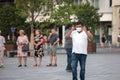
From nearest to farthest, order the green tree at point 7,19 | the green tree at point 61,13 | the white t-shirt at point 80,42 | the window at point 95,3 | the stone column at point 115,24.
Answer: the white t-shirt at point 80,42, the green tree at point 61,13, the green tree at point 7,19, the stone column at point 115,24, the window at point 95,3

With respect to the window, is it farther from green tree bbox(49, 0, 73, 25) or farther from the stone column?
green tree bbox(49, 0, 73, 25)

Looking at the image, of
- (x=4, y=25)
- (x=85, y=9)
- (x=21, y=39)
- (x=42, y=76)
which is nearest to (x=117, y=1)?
(x=85, y=9)

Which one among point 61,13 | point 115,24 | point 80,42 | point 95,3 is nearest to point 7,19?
point 61,13

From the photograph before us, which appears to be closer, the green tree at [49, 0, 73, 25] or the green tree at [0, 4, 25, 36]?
the green tree at [49, 0, 73, 25]

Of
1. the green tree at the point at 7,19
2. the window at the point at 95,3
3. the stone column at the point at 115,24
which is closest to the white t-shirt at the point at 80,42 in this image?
the green tree at the point at 7,19

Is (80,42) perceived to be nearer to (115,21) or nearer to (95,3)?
(115,21)

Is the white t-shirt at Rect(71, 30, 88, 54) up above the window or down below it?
above

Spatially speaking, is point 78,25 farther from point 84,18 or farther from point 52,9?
point 84,18

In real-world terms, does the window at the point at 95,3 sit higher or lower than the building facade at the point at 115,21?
higher

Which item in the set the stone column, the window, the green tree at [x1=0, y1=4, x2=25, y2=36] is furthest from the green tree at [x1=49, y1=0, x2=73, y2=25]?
the window

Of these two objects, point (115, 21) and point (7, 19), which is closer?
point (7, 19)

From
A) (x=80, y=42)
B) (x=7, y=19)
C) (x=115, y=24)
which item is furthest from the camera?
(x=115, y=24)

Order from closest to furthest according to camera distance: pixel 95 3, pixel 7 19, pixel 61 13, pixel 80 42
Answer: pixel 80 42, pixel 61 13, pixel 7 19, pixel 95 3

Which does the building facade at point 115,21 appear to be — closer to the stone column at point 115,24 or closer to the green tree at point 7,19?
the stone column at point 115,24
